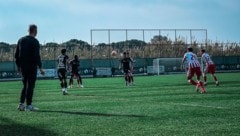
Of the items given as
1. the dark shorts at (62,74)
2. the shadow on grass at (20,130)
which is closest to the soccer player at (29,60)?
the shadow on grass at (20,130)

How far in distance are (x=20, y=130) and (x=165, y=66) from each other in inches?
1938

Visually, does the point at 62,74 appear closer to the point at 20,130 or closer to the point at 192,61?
the point at 192,61

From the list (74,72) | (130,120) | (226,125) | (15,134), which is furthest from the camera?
(74,72)

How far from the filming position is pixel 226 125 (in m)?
7.95

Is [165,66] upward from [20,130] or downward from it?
upward

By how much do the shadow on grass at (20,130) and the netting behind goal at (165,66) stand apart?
151ft

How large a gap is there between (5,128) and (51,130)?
3.18 ft

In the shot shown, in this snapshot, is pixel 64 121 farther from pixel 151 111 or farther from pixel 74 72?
pixel 74 72

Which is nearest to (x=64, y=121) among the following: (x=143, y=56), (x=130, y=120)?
(x=130, y=120)

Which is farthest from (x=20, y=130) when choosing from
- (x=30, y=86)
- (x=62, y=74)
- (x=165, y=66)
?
(x=165, y=66)

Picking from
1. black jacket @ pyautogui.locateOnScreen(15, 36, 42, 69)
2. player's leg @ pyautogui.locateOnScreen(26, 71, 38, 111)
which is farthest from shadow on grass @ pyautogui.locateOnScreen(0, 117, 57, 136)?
black jacket @ pyautogui.locateOnScreen(15, 36, 42, 69)

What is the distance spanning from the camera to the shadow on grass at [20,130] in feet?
24.5

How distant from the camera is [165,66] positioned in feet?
186

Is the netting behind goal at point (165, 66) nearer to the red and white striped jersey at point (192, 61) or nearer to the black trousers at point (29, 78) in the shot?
the red and white striped jersey at point (192, 61)
